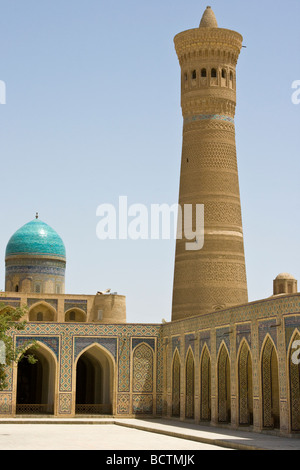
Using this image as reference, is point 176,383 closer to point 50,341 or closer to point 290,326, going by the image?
point 50,341

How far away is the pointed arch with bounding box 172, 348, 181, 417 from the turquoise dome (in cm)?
1051

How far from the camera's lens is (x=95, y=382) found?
85.7ft

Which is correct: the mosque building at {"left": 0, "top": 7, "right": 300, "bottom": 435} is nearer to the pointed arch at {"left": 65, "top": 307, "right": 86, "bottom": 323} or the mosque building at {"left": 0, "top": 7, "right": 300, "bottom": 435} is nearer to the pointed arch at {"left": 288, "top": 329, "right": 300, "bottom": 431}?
the pointed arch at {"left": 65, "top": 307, "right": 86, "bottom": 323}

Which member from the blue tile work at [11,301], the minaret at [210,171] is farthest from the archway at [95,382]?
the blue tile work at [11,301]

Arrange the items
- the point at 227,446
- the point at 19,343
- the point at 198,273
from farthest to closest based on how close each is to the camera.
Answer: the point at 198,273 < the point at 19,343 < the point at 227,446

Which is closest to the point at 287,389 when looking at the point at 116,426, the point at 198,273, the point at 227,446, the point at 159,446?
the point at 227,446

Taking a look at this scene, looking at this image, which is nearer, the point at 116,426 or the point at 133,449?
the point at 133,449

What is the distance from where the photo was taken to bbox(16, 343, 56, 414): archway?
23859 mm

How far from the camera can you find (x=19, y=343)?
75.9ft

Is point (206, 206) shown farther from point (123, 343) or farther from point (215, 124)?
point (123, 343)

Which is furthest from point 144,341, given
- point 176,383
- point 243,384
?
point 243,384

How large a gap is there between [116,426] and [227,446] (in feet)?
22.5

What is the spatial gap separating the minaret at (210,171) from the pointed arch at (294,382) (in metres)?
9.83

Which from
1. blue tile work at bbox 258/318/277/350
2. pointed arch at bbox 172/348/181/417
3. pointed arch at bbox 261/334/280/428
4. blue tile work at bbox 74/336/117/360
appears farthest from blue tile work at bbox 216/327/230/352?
blue tile work at bbox 74/336/117/360
